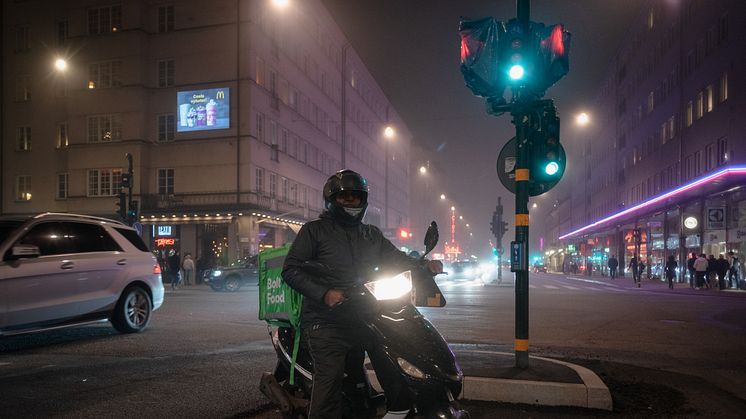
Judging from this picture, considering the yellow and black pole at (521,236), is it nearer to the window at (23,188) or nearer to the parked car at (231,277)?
the parked car at (231,277)

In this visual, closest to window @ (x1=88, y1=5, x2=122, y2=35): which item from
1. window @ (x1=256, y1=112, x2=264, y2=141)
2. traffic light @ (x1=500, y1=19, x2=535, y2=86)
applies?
window @ (x1=256, y1=112, x2=264, y2=141)

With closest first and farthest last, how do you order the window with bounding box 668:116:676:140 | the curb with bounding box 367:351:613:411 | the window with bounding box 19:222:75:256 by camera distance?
the curb with bounding box 367:351:613:411 < the window with bounding box 19:222:75:256 < the window with bounding box 668:116:676:140

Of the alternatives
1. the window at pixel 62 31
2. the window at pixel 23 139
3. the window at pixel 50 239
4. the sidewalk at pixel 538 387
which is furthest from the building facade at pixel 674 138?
the window at pixel 23 139

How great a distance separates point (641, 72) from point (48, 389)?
53384 millimetres

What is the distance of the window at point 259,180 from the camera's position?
3734 centimetres

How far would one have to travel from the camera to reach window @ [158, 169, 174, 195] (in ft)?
125

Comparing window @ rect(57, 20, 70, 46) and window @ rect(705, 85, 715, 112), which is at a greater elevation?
window @ rect(57, 20, 70, 46)

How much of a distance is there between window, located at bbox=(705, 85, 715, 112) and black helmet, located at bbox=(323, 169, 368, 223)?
3365 cm

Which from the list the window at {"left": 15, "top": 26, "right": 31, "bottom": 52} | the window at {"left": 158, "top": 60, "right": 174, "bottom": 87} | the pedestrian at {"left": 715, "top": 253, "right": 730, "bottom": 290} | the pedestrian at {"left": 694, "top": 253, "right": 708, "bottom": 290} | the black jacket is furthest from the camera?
the window at {"left": 15, "top": 26, "right": 31, "bottom": 52}

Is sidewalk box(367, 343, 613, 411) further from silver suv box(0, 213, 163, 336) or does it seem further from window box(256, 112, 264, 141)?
window box(256, 112, 264, 141)

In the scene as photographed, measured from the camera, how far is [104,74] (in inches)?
1533

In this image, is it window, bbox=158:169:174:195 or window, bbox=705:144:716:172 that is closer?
window, bbox=705:144:716:172

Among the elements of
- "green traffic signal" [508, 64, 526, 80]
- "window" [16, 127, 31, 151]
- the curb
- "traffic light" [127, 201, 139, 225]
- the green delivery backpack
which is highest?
"window" [16, 127, 31, 151]

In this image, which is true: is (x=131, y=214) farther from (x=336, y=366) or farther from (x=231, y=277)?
(x=336, y=366)
